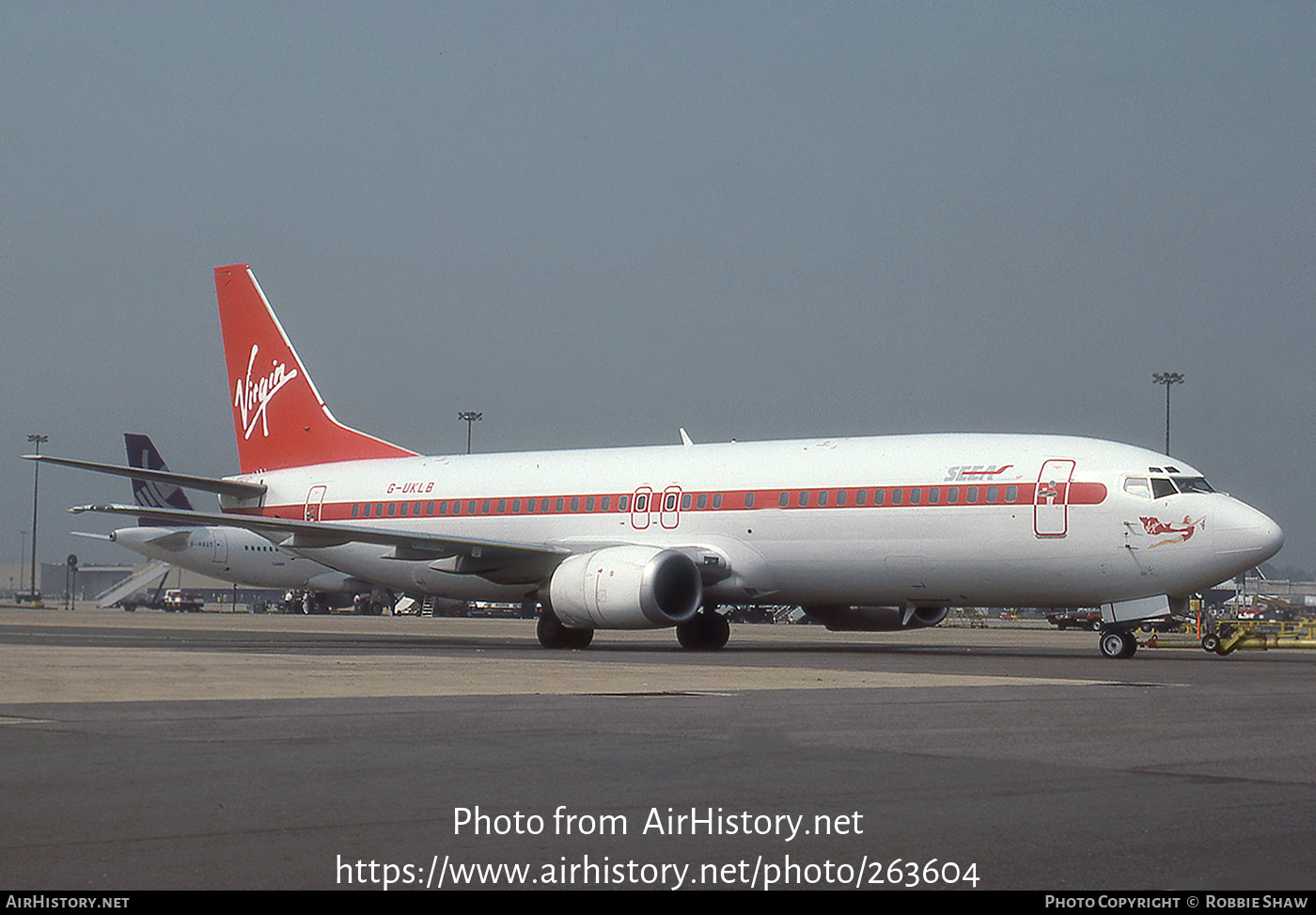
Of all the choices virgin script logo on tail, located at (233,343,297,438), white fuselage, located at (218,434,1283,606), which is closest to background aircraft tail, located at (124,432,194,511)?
virgin script logo on tail, located at (233,343,297,438)

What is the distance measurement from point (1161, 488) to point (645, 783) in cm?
1883

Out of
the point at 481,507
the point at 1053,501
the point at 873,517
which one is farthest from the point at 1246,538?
the point at 481,507

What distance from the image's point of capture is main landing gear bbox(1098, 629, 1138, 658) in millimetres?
25750

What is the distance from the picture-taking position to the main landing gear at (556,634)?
29.8m

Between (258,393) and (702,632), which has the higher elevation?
(258,393)

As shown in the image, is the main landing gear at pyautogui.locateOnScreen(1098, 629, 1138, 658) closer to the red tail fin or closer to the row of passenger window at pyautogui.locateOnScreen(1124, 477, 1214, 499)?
the row of passenger window at pyautogui.locateOnScreen(1124, 477, 1214, 499)

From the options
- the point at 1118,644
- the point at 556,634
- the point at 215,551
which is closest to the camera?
the point at 1118,644

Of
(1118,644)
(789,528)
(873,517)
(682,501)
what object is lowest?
(1118,644)

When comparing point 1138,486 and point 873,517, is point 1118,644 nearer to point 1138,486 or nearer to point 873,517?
point 1138,486

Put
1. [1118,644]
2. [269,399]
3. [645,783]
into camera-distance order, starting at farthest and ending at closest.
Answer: [269,399]
[1118,644]
[645,783]

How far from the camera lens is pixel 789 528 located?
28.2 m

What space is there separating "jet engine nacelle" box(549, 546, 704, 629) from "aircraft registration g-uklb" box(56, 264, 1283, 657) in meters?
0.04

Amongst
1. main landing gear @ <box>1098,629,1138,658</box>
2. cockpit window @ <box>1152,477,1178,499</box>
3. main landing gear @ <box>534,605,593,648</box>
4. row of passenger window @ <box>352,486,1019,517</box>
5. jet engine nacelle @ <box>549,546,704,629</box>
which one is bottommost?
main landing gear @ <box>534,605,593,648</box>
